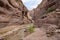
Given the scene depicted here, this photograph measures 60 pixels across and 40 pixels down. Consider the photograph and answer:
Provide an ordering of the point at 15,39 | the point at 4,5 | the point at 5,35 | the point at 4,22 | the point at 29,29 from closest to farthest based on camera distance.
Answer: the point at 5,35 → the point at 15,39 → the point at 4,22 → the point at 4,5 → the point at 29,29

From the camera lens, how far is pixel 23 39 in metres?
11.9

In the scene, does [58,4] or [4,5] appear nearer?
[4,5]

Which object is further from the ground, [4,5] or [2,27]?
[4,5]

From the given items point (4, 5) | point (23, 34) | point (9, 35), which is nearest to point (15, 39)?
point (9, 35)

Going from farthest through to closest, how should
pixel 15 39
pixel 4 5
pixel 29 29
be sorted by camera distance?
pixel 29 29
pixel 4 5
pixel 15 39

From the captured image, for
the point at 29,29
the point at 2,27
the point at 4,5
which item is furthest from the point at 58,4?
the point at 2,27

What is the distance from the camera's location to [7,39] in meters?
9.04

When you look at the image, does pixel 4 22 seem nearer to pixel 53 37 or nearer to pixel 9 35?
pixel 9 35

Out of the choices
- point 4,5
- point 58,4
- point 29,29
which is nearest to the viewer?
point 4,5

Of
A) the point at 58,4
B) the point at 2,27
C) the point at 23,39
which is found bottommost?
the point at 23,39

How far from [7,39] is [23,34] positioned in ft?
13.2

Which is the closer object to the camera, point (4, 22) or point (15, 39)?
point (15, 39)

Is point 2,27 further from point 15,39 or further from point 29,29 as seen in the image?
point 29,29

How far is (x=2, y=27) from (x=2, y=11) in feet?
5.59
